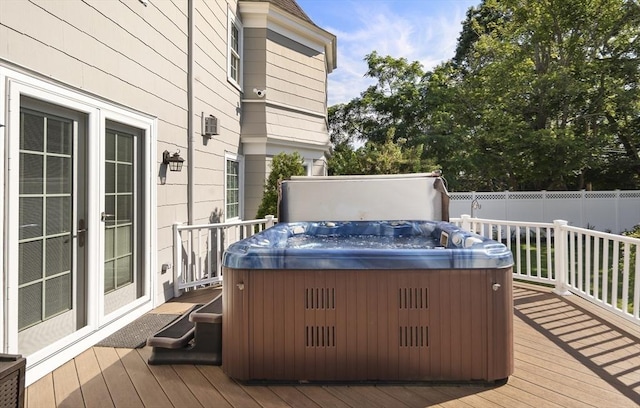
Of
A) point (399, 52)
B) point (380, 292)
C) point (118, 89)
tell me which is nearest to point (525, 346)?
point (380, 292)

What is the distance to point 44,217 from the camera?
262cm

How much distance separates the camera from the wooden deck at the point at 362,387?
7.22ft

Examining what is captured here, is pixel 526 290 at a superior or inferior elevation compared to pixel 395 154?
inferior

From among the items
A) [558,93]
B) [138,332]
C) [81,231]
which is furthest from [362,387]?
[558,93]

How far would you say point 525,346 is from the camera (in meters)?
2.99

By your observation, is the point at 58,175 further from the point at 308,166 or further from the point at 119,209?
the point at 308,166

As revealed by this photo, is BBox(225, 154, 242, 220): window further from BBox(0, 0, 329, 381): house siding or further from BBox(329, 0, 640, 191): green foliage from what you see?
BBox(329, 0, 640, 191): green foliage

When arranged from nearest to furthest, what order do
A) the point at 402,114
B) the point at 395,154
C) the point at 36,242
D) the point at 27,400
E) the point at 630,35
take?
the point at 27,400
the point at 36,242
the point at 395,154
the point at 630,35
the point at 402,114

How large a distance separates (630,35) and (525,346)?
12777 millimetres

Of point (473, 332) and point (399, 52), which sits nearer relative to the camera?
point (473, 332)

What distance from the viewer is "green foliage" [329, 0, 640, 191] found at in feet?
37.2

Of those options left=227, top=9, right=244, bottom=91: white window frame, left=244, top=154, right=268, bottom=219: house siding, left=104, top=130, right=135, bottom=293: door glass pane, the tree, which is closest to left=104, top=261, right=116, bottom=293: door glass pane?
left=104, top=130, right=135, bottom=293: door glass pane

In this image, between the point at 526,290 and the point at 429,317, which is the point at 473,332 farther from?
the point at 526,290

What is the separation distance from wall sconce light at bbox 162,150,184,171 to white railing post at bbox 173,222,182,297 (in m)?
0.63
